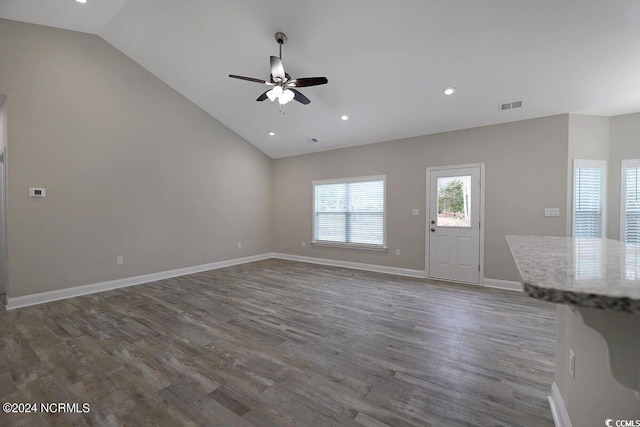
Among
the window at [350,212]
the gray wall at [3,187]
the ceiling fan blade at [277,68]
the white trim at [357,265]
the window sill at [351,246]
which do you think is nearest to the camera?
the ceiling fan blade at [277,68]

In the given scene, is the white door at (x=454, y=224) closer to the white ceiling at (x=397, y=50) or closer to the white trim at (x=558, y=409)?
the white ceiling at (x=397, y=50)

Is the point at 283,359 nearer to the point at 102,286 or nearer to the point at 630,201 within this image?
the point at 102,286

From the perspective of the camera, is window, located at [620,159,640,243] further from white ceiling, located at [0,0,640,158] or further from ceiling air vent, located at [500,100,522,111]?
ceiling air vent, located at [500,100,522,111]

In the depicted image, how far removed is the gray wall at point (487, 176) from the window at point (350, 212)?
0.17 m

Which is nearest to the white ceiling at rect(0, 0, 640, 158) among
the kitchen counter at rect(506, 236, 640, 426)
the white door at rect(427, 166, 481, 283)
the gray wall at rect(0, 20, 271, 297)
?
the gray wall at rect(0, 20, 271, 297)

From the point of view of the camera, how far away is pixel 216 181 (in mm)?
5859

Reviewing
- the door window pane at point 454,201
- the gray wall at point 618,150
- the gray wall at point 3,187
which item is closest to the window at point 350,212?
the door window pane at point 454,201

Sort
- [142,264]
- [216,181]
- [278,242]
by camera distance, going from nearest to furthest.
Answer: [142,264] < [216,181] < [278,242]

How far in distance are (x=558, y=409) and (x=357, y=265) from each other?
170 inches

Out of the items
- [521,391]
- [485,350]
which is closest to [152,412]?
[521,391]

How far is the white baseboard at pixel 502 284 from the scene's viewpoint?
168 inches

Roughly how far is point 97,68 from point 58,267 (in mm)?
3092

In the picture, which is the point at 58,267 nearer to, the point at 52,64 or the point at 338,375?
the point at 52,64

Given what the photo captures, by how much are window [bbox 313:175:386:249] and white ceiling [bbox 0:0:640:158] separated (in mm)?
1411
